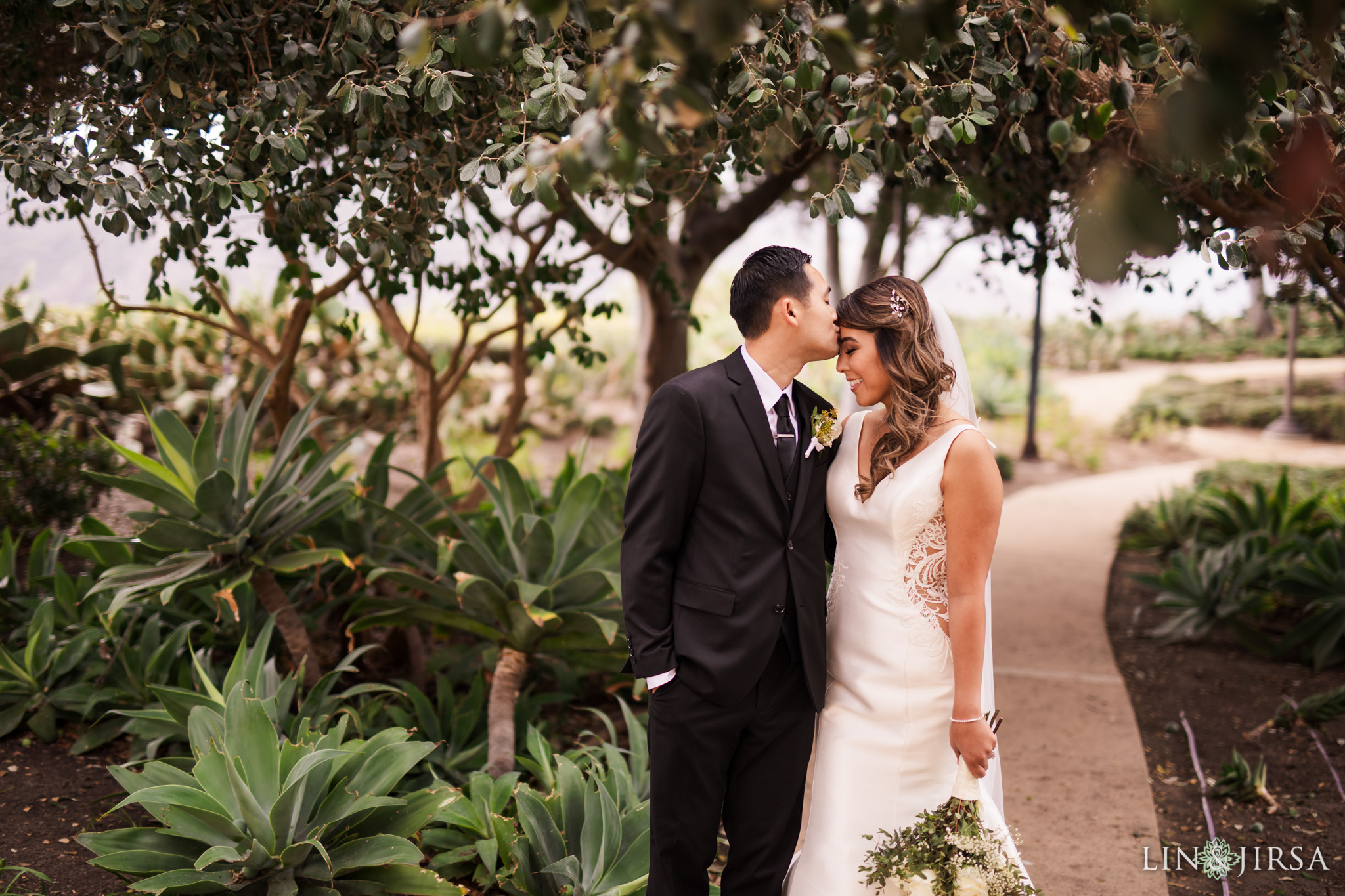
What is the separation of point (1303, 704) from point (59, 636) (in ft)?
18.2

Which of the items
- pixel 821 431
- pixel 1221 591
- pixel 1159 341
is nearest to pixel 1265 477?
pixel 1221 591

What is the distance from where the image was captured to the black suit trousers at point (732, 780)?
7.65 feet

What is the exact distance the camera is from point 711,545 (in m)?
2.34

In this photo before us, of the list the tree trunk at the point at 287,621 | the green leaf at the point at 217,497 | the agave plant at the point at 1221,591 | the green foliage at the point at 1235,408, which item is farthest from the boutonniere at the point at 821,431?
the green foliage at the point at 1235,408

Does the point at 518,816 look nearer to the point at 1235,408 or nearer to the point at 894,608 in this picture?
the point at 894,608

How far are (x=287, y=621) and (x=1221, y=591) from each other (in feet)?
16.8

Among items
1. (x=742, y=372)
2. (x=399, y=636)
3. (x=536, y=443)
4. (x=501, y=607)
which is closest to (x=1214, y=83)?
(x=742, y=372)

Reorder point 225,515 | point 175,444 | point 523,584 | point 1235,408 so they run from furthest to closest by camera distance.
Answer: point 1235,408, point 175,444, point 225,515, point 523,584

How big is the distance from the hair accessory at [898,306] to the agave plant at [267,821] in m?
1.91

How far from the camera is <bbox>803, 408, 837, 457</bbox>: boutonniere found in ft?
8.01

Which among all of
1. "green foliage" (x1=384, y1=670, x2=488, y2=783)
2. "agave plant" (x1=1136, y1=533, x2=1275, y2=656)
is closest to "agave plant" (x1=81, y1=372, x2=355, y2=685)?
"green foliage" (x1=384, y1=670, x2=488, y2=783)

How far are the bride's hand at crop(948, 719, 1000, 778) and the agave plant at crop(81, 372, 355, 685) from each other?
2.35 m

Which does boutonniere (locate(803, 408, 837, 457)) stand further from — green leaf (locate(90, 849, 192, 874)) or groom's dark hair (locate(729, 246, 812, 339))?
green leaf (locate(90, 849, 192, 874))

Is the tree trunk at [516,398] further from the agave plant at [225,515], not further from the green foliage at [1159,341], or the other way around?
the green foliage at [1159,341]
